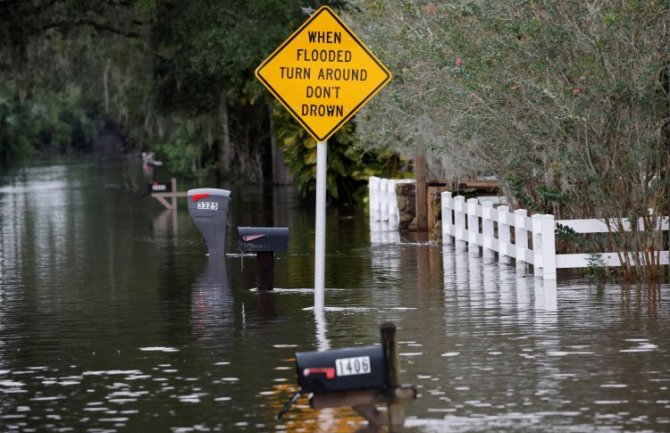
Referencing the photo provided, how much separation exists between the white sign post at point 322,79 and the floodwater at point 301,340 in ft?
5.61

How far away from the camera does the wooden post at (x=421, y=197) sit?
29.5m

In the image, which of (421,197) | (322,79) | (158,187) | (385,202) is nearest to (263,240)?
(322,79)

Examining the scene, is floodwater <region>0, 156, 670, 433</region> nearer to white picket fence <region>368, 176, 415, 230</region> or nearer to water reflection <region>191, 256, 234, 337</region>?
water reflection <region>191, 256, 234, 337</region>

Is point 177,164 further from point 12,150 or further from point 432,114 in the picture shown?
point 432,114

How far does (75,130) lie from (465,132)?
429 ft

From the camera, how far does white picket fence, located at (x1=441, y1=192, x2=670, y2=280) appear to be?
1917 cm

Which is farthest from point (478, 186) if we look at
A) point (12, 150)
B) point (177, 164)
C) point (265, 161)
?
point (12, 150)

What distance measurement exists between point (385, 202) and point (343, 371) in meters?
25.1

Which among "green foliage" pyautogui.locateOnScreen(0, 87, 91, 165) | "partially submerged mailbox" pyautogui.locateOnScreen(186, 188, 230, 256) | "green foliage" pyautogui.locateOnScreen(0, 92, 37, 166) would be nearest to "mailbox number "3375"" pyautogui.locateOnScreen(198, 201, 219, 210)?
"partially submerged mailbox" pyautogui.locateOnScreen(186, 188, 230, 256)

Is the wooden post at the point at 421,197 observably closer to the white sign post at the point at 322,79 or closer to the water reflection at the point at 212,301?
the water reflection at the point at 212,301

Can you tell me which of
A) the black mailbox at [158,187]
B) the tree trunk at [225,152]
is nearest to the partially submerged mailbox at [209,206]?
the black mailbox at [158,187]

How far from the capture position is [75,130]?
149 meters

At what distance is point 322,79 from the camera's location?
16109mm

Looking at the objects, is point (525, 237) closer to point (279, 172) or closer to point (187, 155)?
point (279, 172)
